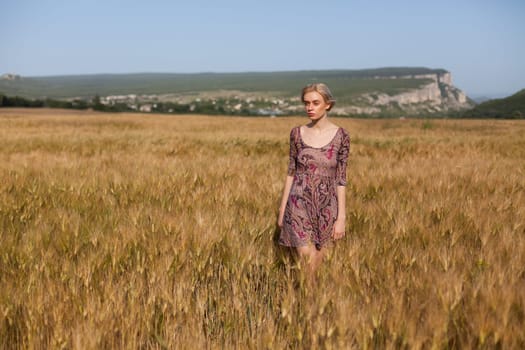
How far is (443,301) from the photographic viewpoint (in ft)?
4.91

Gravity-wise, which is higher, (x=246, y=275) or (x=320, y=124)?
(x=320, y=124)

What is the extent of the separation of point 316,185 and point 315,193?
5 centimetres

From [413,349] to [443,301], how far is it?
29 cm

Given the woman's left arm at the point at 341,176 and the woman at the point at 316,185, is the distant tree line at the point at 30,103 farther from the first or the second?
the woman's left arm at the point at 341,176

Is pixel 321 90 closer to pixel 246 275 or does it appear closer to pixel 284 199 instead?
pixel 284 199

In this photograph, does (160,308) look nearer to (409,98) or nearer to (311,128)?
(311,128)

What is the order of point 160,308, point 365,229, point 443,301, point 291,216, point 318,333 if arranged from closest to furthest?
1. point 318,333
2. point 443,301
3. point 160,308
4. point 291,216
5. point 365,229

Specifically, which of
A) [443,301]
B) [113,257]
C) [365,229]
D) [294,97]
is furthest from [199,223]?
[294,97]

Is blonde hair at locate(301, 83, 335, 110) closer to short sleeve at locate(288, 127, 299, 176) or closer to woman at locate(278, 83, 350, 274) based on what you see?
woman at locate(278, 83, 350, 274)

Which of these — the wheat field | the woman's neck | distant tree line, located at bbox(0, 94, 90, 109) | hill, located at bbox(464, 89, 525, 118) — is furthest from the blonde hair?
hill, located at bbox(464, 89, 525, 118)

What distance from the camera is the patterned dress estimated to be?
2396 millimetres

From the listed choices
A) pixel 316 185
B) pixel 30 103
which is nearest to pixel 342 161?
pixel 316 185

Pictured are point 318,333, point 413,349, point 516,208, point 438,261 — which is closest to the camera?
point 413,349

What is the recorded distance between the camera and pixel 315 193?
8.05ft
